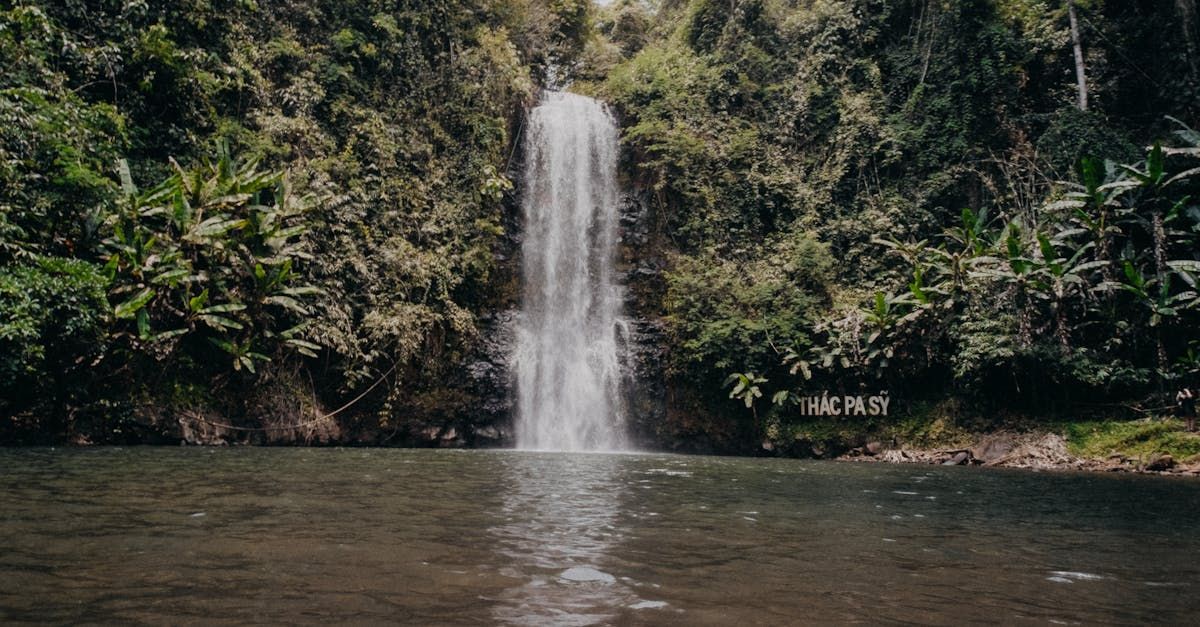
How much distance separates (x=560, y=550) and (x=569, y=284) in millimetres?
14528

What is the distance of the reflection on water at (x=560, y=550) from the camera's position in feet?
8.91

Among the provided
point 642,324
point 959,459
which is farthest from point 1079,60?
point 642,324

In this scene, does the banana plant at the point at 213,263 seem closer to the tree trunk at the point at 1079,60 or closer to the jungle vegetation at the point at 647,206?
the jungle vegetation at the point at 647,206

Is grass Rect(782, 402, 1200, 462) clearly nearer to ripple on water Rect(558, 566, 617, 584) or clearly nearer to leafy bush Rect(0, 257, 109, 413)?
ripple on water Rect(558, 566, 617, 584)

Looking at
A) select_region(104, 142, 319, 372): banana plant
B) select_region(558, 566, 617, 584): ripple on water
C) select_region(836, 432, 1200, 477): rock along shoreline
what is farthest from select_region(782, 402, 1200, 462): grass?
select_region(558, 566, 617, 584): ripple on water

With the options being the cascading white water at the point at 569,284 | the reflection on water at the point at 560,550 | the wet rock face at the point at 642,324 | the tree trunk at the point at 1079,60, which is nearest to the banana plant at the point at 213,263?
the cascading white water at the point at 569,284

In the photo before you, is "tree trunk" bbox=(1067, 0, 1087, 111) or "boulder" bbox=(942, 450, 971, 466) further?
"tree trunk" bbox=(1067, 0, 1087, 111)

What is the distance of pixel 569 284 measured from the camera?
18.2 meters

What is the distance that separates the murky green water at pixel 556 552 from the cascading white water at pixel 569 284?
8646mm

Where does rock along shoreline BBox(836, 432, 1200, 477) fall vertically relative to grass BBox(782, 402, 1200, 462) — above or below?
below

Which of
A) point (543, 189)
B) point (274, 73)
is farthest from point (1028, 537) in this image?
point (274, 73)

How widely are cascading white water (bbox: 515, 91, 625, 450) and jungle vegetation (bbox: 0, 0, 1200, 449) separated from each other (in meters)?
0.92

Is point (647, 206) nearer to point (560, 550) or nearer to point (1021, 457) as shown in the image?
point (1021, 457)

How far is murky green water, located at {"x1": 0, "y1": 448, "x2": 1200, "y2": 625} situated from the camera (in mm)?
2715
